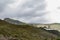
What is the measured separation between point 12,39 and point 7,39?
7.57 ft

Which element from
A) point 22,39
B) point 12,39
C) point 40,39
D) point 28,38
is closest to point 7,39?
point 12,39

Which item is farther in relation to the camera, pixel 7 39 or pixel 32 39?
pixel 32 39

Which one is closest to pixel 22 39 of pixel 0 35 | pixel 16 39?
pixel 16 39

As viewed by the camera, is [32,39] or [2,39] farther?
[32,39]

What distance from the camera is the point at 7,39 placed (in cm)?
9394

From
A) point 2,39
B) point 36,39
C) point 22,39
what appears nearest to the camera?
point 2,39

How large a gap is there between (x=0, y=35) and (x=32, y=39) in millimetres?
17956

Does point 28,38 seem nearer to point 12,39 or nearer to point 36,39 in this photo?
point 36,39

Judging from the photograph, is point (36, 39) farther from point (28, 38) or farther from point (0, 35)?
point (0, 35)

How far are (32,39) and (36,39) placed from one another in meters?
2.38

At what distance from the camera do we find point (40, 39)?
359 feet

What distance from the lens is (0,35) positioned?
9606cm

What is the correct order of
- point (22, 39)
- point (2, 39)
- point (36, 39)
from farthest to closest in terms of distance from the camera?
point (36, 39)
point (22, 39)
point (2, 39)

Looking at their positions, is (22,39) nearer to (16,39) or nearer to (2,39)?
(16,39)
